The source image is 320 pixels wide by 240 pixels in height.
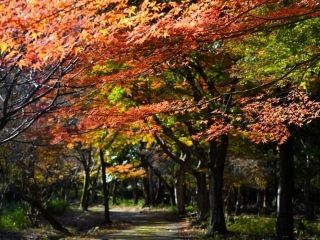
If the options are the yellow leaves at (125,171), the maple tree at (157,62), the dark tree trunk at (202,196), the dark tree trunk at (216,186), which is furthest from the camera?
the yellow leaves at (125,171)

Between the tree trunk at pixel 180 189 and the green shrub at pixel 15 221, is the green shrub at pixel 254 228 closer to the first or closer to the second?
the green shrub at pixel 15 221

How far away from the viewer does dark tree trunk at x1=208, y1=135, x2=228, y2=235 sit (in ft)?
60.9

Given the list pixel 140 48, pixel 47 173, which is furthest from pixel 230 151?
pixel 140 48

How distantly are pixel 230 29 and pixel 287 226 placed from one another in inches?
394

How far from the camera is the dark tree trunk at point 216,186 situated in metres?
18.6

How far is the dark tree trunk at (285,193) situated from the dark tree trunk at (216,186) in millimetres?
2900

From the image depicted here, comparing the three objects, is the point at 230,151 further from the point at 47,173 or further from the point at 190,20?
the point at 190,20

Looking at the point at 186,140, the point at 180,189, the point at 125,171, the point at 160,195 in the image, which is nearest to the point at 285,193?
the point at 186,140

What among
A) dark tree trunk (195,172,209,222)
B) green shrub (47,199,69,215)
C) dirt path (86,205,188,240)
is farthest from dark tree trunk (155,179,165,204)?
dark tree trunk (195,172,209,222)

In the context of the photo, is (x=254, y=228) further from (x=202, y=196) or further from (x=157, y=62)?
(x=157, y=62)

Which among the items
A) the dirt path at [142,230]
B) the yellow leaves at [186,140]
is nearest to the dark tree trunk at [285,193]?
the dirt path at [142,230]

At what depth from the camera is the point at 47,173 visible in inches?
1007

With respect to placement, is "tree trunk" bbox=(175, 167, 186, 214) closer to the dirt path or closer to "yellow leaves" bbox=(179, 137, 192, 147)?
the dirt path

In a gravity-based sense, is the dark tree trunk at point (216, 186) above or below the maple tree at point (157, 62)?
below
